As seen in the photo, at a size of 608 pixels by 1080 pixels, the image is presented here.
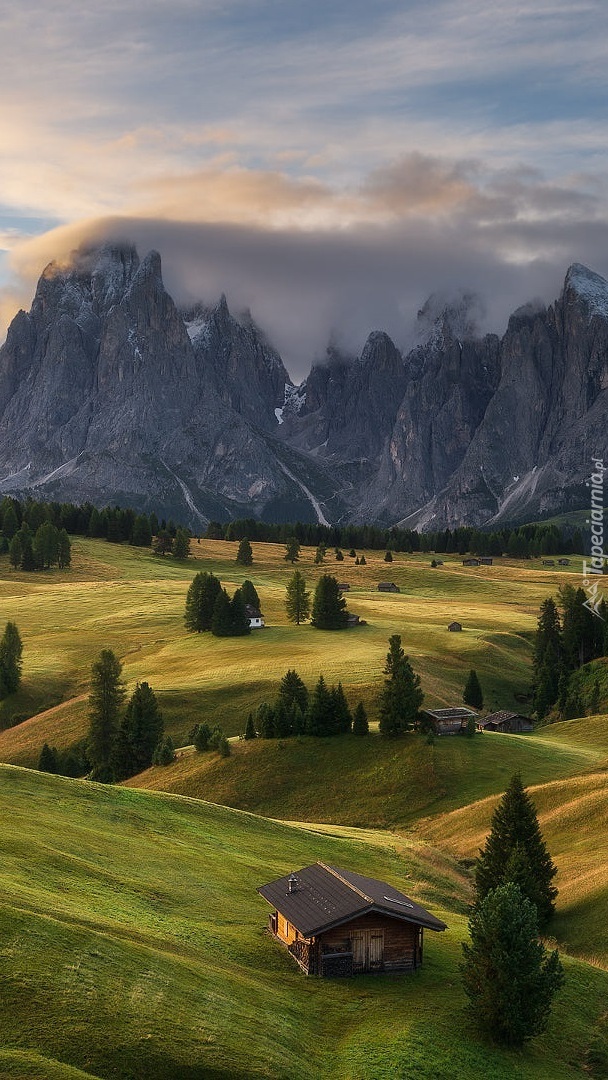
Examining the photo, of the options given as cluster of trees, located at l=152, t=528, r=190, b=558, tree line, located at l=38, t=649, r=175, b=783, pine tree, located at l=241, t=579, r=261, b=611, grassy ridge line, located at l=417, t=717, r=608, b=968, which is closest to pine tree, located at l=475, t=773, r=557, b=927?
grassy ridge line, located at l=417, t=717, r=608, b=968

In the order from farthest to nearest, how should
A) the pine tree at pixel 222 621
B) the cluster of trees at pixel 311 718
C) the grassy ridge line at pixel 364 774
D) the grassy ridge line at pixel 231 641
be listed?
1. the pine tree at pixel 222 621
2. the grassy ridge line at pixel 231 641
3. the cluster of trees at pixel 311 718
4. the grassy ridge line at pixel 364 774

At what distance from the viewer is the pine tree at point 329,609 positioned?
124 meters

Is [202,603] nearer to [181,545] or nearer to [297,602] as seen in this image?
[297,602]

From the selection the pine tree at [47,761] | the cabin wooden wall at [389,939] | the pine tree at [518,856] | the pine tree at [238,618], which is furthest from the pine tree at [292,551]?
the cabin wooden wall at [389,939]

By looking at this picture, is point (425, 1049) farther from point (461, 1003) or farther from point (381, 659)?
point (381, 659)

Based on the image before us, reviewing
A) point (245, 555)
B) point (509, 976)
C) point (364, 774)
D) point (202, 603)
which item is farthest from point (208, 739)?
point (245, 555)

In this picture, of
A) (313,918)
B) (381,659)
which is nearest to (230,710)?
(381,659)

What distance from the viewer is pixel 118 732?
273 feet

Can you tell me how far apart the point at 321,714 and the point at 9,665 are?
131 feet

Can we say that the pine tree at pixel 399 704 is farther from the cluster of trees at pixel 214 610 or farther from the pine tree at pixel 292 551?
the pine tree at pixel 292 551

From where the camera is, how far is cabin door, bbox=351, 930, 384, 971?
34.7m

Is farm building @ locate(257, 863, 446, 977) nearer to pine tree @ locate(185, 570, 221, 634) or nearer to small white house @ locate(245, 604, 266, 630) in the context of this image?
pine tree @ locate(185, 570, 221, 634)

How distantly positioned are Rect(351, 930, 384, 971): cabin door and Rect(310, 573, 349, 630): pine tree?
88465 mm

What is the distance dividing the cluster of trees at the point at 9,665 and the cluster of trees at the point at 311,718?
3239 cm
